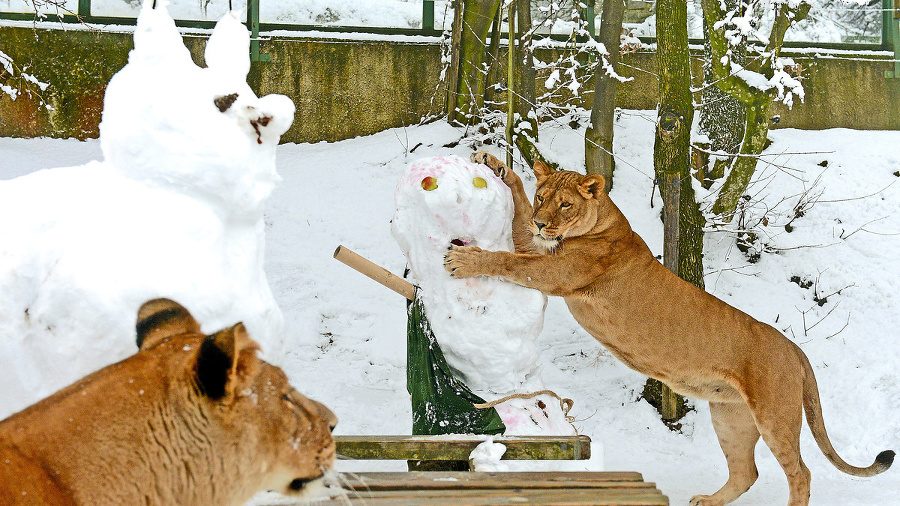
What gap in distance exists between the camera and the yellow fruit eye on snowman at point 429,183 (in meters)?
3.36

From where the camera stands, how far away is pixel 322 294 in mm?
7051

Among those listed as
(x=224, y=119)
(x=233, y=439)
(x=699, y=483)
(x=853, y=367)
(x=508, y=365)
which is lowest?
(x=699, y=483)

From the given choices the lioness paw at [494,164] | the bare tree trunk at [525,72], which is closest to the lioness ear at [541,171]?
the lioness paw at [494,164]

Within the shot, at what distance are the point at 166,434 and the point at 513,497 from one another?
3.26 feet

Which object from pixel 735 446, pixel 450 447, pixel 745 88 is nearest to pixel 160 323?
pixel 450 447

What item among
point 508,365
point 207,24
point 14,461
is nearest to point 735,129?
point 508,365

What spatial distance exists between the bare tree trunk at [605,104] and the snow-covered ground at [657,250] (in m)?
0.28

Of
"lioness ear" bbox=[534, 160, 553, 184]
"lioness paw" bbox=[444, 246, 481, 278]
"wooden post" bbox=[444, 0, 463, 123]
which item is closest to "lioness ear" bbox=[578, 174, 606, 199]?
"lioness ear" bbox=[534, 160, 553, 184]

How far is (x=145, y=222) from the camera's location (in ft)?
8.29

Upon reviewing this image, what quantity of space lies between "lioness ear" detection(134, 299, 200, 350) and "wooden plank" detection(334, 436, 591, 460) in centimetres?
106

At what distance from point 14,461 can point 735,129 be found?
6.58 metres

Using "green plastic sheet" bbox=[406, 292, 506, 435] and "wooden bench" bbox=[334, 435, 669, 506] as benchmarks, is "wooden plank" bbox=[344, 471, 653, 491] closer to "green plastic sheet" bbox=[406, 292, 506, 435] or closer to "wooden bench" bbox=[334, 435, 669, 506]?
"wooden bench" bbox=[334, 435, 669, 506]

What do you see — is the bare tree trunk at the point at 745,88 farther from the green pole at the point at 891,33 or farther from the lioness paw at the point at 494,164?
the lioness paw at the point at 494,164

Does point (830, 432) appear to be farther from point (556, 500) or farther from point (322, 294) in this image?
point (556, 500)
